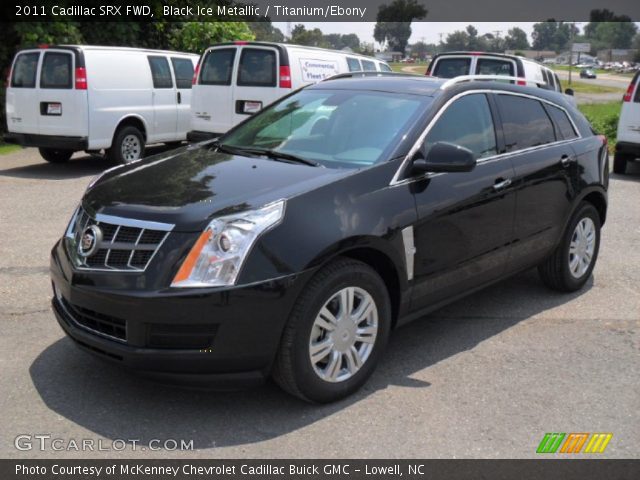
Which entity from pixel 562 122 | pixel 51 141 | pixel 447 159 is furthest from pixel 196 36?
pixel 447 159

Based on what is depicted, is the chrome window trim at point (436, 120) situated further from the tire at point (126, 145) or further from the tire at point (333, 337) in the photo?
the tire at point (126, 145)

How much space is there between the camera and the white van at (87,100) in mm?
11438

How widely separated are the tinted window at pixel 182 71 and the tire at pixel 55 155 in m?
2.36

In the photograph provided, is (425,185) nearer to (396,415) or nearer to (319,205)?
(319,205)

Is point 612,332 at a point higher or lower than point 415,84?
lower

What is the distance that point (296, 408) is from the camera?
3.87m

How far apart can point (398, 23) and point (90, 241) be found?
288ft

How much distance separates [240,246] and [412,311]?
4.47ft

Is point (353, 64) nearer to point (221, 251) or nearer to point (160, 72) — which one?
point (160, 72)

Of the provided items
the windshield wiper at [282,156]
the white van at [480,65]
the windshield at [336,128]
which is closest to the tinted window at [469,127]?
the windshield at [336,128]

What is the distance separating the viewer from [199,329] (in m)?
3.46

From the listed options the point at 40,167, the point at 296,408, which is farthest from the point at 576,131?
the point at 40,167
